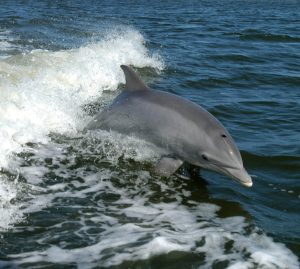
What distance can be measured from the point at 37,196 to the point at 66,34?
15.3m

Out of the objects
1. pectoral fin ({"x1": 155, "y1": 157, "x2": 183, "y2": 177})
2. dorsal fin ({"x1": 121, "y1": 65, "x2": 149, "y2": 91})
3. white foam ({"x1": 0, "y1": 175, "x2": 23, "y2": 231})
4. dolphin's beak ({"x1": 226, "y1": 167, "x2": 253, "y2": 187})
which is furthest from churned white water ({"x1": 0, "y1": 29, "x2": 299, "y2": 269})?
dorsal fin ({"x1": 121, "y1": 65, "x2": 149, "y2": 91})

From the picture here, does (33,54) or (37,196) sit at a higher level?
(33,54)

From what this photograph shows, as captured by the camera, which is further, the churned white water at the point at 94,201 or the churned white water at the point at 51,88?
the churned white water at the point at 51,88

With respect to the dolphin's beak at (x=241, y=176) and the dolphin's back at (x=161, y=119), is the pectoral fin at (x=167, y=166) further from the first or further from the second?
the dolphin's beak at (x=241, y=176)

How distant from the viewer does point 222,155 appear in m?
6.80

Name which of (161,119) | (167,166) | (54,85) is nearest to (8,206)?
(167,166)

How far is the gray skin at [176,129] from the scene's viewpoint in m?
6.82

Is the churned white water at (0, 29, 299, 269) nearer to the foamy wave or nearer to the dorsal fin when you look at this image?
the foamy wave

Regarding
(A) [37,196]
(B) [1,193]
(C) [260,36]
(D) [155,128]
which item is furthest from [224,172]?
(C) [260,36]

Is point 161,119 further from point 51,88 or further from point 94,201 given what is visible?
point 51,88

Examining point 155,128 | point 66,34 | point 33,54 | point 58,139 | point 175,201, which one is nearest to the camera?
point 175,201

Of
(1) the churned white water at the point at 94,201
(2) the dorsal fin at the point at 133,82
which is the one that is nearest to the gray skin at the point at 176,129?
(2) the dorsal fin at the point at 133,82

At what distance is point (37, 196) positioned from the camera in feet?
21.4

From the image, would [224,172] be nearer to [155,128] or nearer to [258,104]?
[155,128]
